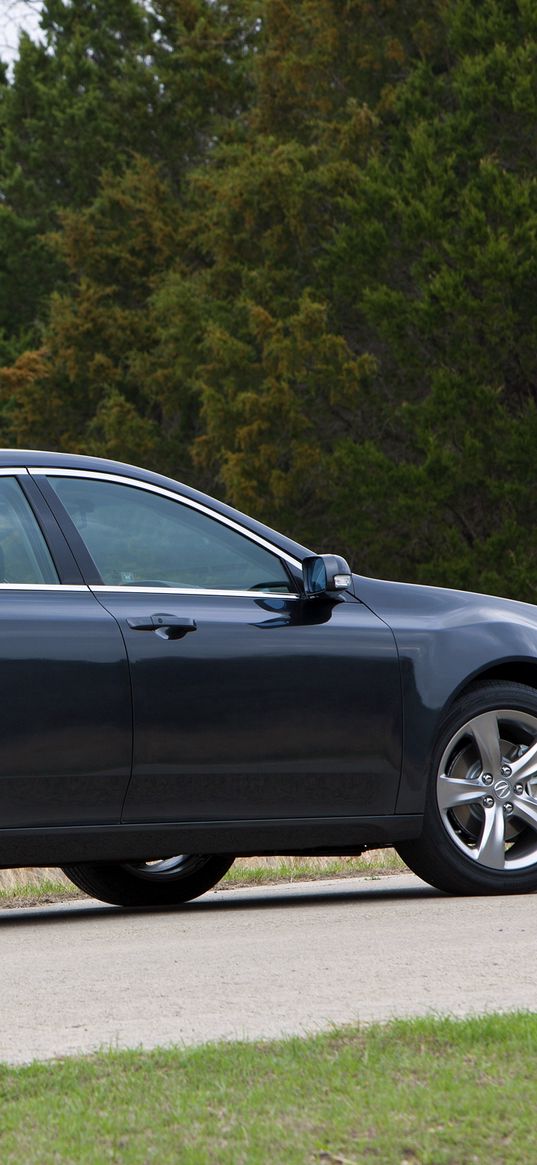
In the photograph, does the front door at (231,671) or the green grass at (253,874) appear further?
the green grass at (253,874)

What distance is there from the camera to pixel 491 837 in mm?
7348

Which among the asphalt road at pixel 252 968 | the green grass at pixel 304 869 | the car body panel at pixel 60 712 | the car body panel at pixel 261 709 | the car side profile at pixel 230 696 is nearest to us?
the asphalt road at pixel 252 968

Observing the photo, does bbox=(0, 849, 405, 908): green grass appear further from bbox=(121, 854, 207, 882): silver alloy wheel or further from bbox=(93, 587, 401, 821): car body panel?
bbox=(93, 587, 401, 821): car body panel

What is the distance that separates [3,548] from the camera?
6855mm

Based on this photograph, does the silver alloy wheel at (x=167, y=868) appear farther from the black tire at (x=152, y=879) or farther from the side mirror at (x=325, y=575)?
the side mirror at (x=325, y=575)

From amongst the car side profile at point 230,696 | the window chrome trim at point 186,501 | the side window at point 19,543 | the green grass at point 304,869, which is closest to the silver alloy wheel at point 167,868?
the car side profile at point 230,696

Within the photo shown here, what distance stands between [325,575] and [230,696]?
567 mm

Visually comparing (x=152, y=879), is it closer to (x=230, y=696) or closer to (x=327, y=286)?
(x=230, y=696)

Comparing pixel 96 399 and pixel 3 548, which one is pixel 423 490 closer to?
pixel 96 399

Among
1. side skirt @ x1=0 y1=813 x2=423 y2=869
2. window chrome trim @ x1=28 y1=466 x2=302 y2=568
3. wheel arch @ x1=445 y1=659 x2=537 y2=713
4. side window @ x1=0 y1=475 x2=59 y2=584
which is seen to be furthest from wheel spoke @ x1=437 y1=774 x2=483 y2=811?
side window @ x1=0 y1=475 x2=59 y2=584

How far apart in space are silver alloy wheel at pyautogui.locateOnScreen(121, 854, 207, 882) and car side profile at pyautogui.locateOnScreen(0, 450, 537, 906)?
0.79 meters

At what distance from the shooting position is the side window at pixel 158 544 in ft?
23.1

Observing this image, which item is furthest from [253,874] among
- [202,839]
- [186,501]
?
[186,501]

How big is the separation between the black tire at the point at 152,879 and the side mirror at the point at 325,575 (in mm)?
1403
